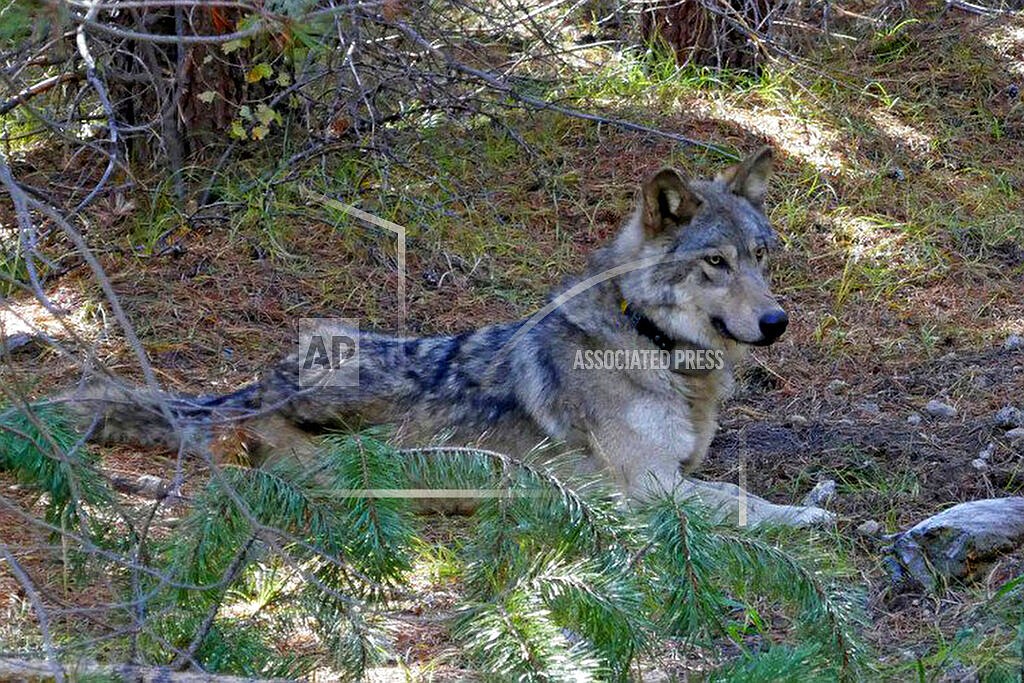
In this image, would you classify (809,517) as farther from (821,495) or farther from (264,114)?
(264,114)

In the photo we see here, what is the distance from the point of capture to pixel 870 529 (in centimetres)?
472

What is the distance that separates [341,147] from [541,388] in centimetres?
300

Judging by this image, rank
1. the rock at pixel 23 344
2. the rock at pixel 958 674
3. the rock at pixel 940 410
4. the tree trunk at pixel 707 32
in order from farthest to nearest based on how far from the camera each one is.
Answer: the tree trunk at pixel 707 32 → the rock at pixel 23 344 → the rock at pixel 940 410 → the rock at pixel 958 674

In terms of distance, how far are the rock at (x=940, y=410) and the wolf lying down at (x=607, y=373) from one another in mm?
1228

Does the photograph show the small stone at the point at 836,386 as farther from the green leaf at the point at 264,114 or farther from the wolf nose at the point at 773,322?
the green leaf at the point at 264,114

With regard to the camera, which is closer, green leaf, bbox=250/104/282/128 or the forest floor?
the forest floor

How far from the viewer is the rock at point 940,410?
580 cm

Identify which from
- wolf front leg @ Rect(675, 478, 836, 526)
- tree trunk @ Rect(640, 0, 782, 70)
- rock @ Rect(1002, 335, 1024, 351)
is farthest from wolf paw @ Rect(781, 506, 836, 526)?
tree trunk @ Rect(640, 0, 782, 70)

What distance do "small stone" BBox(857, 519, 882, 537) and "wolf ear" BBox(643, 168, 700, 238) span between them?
1.41 metres

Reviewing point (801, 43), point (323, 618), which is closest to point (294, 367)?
point (323, 618)

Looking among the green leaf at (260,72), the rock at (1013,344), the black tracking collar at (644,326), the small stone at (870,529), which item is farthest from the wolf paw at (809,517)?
the green leaf at (260,72)

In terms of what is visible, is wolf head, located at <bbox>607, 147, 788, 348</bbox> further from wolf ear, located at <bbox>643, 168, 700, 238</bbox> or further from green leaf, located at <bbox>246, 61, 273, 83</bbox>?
green leaf, located at <bbox>246, 61, 273, 83</bbox>

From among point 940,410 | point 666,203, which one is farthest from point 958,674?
point 940,410

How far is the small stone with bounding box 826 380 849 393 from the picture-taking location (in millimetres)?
6246
